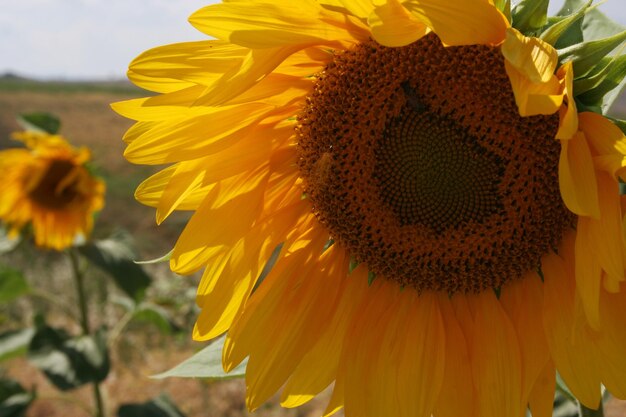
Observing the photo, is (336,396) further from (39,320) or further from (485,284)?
(39,320)

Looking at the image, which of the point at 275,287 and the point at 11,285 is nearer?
the point at 275,287

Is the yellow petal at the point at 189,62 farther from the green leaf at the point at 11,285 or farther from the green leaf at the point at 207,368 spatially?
the green leaf at the point at 11,285

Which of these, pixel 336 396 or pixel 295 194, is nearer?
pixel 336 396

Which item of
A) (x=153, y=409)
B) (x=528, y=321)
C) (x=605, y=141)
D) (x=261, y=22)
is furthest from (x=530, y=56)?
(x=153, y=409)

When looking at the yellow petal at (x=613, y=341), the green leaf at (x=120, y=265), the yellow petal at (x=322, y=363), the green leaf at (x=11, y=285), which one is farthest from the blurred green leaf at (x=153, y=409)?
the yellow petal at (x=613, y=341)

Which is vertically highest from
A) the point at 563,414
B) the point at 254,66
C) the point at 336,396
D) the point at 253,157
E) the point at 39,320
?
the point at 254,66

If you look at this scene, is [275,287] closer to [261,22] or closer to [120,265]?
[261,22]

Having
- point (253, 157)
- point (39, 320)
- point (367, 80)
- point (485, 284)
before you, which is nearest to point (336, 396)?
point (485, 284)

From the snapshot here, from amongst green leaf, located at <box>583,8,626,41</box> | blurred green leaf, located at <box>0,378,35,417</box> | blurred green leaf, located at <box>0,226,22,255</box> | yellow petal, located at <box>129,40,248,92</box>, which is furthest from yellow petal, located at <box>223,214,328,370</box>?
blurred green leaf, located at <box>0,226,22,255</box>
